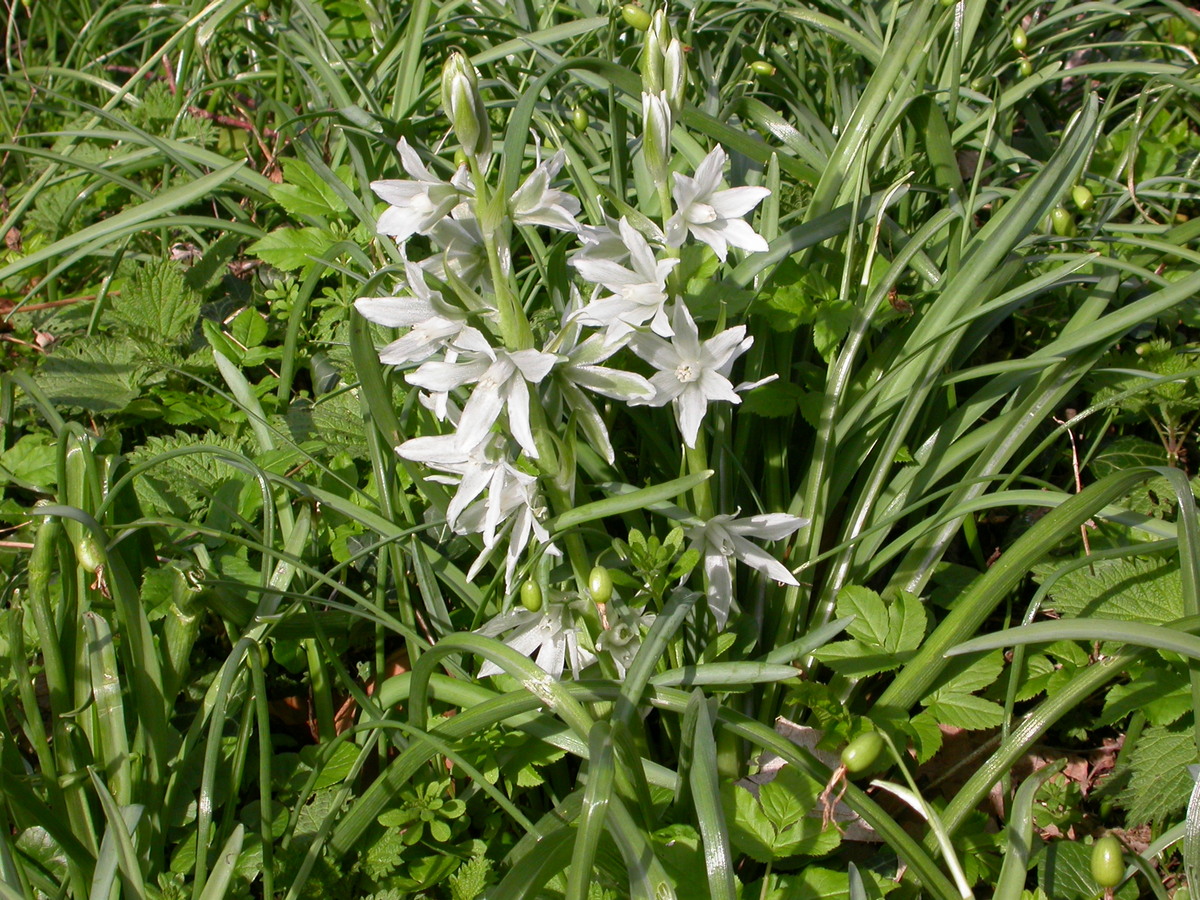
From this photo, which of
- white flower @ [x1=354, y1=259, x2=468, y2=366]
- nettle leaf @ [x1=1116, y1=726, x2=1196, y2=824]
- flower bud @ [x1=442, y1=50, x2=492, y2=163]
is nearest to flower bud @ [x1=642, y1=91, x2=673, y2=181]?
flower bud @ [x1=442, y1=50, x2=492, y2=163]

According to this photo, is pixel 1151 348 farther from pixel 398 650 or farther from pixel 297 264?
pixel 297 264

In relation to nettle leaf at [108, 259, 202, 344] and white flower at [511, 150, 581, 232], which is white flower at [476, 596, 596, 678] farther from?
nettle leaf at [108, 259, 202, 344]

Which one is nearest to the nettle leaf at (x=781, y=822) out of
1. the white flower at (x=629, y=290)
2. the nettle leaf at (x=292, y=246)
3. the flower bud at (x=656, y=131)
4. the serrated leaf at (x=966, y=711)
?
the serrated leaf at (x=966, y=711)

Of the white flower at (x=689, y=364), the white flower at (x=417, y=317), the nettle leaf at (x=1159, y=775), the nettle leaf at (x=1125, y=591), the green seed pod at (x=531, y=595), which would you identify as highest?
the white flower at (x=417, y=317)

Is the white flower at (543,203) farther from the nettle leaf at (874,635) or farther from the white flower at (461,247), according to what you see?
the nettle leaf at (874,635)

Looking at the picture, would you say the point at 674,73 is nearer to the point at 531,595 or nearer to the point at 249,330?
the point at 531,595
